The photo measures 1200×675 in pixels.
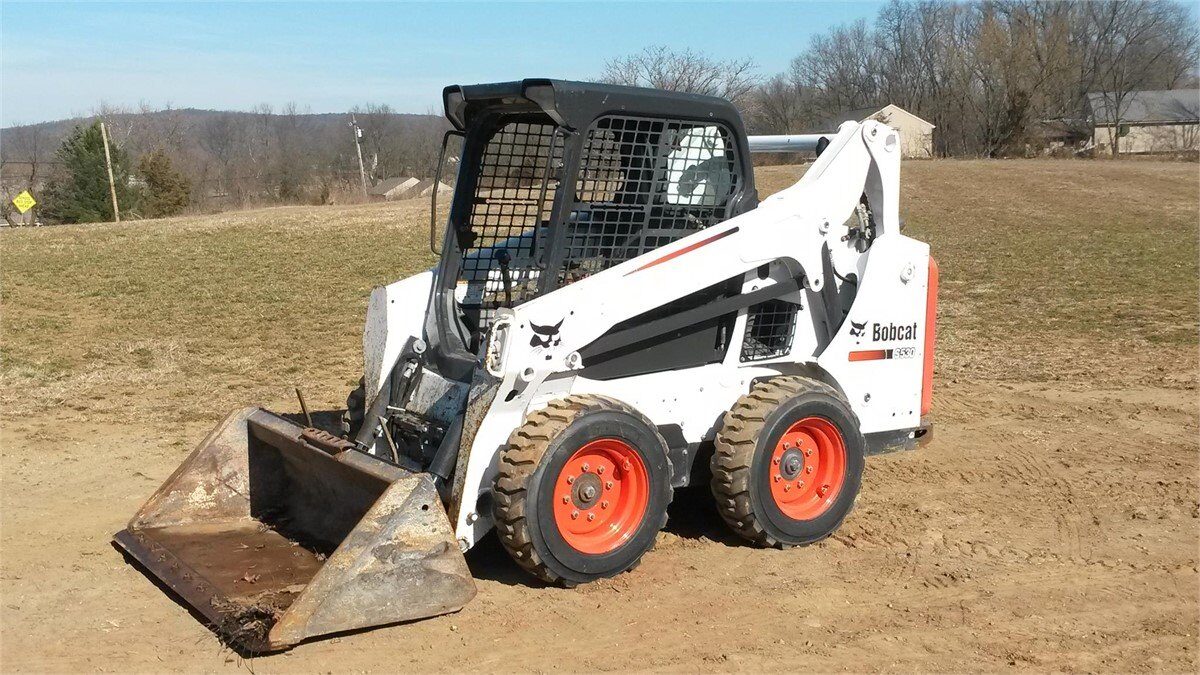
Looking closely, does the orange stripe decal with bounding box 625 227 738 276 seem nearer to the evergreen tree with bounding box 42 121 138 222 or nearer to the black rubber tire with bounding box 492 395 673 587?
the black rubber tire with bounding box 492 395 673 587

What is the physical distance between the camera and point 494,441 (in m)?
4.93

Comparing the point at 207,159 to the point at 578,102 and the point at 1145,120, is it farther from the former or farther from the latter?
the point at 578,102

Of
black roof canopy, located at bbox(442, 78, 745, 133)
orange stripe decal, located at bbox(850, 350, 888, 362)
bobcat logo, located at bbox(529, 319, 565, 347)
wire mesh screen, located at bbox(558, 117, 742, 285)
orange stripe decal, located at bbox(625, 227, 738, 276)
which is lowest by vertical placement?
orange stripe decal, located at bbox(850, 350, 888, 362)

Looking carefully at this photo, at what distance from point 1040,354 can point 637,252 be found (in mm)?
6618

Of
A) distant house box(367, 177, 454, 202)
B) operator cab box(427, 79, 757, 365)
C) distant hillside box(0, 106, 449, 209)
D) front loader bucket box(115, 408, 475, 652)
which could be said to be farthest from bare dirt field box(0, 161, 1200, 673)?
distant house box(367, 177, 454, 202)

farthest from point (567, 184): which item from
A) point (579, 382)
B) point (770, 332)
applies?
point (770, 332)

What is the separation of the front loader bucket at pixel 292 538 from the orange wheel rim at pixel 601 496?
562 millimetres

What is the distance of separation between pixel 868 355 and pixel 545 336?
209 cm

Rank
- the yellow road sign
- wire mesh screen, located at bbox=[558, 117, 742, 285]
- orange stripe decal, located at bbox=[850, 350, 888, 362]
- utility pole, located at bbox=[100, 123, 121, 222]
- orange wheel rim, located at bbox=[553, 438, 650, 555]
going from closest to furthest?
orange wheel rim, located at bbox=[553, 438, 650, 555] → wire mesh screen, located at bbox=[558, 117, 742, 285] → orange stripe decal, located at bbox=[850, 350, 888, 362] → utility pole, located at bbox=[100, 123, 121, 222] → the yellow road sign

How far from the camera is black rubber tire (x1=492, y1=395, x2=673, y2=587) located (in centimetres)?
472

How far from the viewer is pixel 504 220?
604cm

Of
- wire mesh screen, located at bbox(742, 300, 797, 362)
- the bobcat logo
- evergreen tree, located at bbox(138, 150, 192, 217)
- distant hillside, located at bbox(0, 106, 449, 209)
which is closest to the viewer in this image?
the bobcat logo

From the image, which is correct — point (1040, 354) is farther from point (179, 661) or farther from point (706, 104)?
point (179, 661)

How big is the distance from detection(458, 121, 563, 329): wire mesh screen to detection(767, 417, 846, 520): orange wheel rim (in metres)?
1.49
